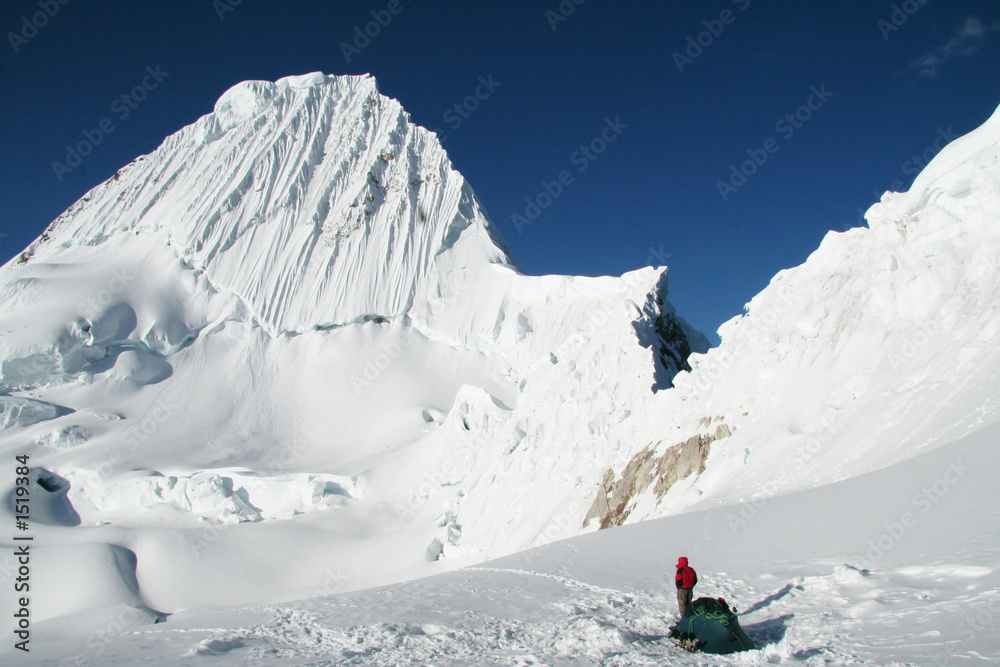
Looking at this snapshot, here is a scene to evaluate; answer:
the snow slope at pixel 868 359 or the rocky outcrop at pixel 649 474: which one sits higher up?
the snow slope at pixel 868 359

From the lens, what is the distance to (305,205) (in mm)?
55219

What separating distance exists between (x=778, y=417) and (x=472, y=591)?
8.56 m

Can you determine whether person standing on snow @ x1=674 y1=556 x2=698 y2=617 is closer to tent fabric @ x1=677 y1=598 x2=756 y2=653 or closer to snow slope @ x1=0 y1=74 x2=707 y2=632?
tent fabric @ x1=677 y1=598 x2=756 y2=653

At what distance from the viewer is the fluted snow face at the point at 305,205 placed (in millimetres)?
→ 50938

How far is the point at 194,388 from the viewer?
4322 centimetres

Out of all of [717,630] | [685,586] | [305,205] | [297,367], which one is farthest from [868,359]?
[305,205]

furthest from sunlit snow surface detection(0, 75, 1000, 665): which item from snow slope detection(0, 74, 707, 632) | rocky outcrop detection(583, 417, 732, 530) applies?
rocky outcrop detection(583, 417, 732, 530)

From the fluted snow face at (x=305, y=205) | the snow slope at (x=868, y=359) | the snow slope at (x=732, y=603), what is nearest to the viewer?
the snow slope at (x=732, y=603)

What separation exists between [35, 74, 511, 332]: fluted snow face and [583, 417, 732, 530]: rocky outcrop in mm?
36200

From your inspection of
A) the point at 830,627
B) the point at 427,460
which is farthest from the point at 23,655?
the point at 427,460

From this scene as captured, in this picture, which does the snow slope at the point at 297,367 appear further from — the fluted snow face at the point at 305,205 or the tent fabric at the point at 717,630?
the tent fabric at the point at 717,630

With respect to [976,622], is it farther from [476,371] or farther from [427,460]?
[476,371]

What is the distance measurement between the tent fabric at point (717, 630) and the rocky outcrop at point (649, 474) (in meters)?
8.28

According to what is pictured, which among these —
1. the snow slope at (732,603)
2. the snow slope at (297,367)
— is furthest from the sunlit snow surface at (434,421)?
the snow slope at (297,367)
